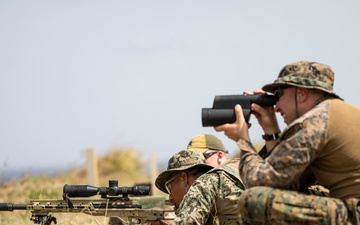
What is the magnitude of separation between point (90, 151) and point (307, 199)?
13055 millimetres

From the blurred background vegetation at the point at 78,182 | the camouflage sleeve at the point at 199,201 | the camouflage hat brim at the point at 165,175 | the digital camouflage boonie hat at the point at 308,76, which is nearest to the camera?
the digital camouflage boonie hat at the point at 308,76

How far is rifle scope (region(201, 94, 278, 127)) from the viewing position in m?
5.77

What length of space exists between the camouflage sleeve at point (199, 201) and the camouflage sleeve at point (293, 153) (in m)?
1.28

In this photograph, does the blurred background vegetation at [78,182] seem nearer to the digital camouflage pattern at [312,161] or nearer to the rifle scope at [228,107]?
the rifle scope at [228,107]

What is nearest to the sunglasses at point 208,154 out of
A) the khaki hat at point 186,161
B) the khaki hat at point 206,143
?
the khaki hat at point 206,143

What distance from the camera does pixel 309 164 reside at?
18.3 ft

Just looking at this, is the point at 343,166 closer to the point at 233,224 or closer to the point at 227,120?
the point at 227,120

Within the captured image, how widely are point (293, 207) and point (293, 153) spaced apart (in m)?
0.40

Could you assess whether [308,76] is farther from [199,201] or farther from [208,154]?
[208,154]

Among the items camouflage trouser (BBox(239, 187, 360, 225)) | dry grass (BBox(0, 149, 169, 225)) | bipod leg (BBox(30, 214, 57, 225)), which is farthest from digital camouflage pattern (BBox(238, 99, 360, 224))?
bipod leg (BBox(30, 214, 57, 225))

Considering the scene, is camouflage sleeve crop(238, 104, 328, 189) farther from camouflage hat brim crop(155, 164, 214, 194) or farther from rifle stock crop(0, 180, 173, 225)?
rifle stock crop(0, 180, 173, 225)

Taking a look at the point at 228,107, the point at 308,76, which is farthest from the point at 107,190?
the point at 308,76

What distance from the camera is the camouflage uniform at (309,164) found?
5316mm

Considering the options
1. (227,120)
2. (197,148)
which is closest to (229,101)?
(227,120)
